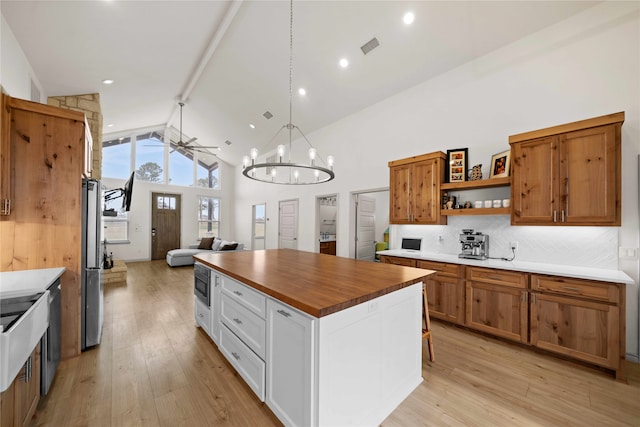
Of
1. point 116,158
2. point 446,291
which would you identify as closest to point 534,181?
point 446,291

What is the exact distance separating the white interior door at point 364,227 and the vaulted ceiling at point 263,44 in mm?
1877

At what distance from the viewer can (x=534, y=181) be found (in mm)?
2639

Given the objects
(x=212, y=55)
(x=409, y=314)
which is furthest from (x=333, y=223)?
(x=409, y=314)

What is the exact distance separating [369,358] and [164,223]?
8.73 m

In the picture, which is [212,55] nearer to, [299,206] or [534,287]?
[299,206]

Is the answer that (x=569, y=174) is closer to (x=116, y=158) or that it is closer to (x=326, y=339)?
(x=326, y=339)

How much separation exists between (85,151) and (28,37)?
164 centimetres

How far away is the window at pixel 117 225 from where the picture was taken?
7426 millimetres

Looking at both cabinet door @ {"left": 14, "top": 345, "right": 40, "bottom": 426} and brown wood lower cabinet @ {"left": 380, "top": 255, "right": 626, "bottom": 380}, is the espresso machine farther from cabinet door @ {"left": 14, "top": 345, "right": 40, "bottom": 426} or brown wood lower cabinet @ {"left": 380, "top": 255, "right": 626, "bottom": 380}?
cabinet door @ {"left": 14, "top": 345, "right": 40, "bottom": 426}

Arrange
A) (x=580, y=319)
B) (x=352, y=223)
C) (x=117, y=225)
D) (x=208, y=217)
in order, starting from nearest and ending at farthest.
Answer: (x=580, y=319), (x=352, y=223), (x=117, y=225), (x=208, y=217)

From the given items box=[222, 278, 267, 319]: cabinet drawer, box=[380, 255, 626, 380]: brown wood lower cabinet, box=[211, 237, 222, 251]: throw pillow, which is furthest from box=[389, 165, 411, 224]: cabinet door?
box=[211, 237, 222, 251]: throw pillow

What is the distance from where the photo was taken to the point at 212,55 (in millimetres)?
4344

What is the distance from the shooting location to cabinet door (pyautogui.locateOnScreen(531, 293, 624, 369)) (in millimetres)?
2121

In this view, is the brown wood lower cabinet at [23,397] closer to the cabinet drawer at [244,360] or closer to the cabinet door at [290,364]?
the cabinet drawer at [244,360]
